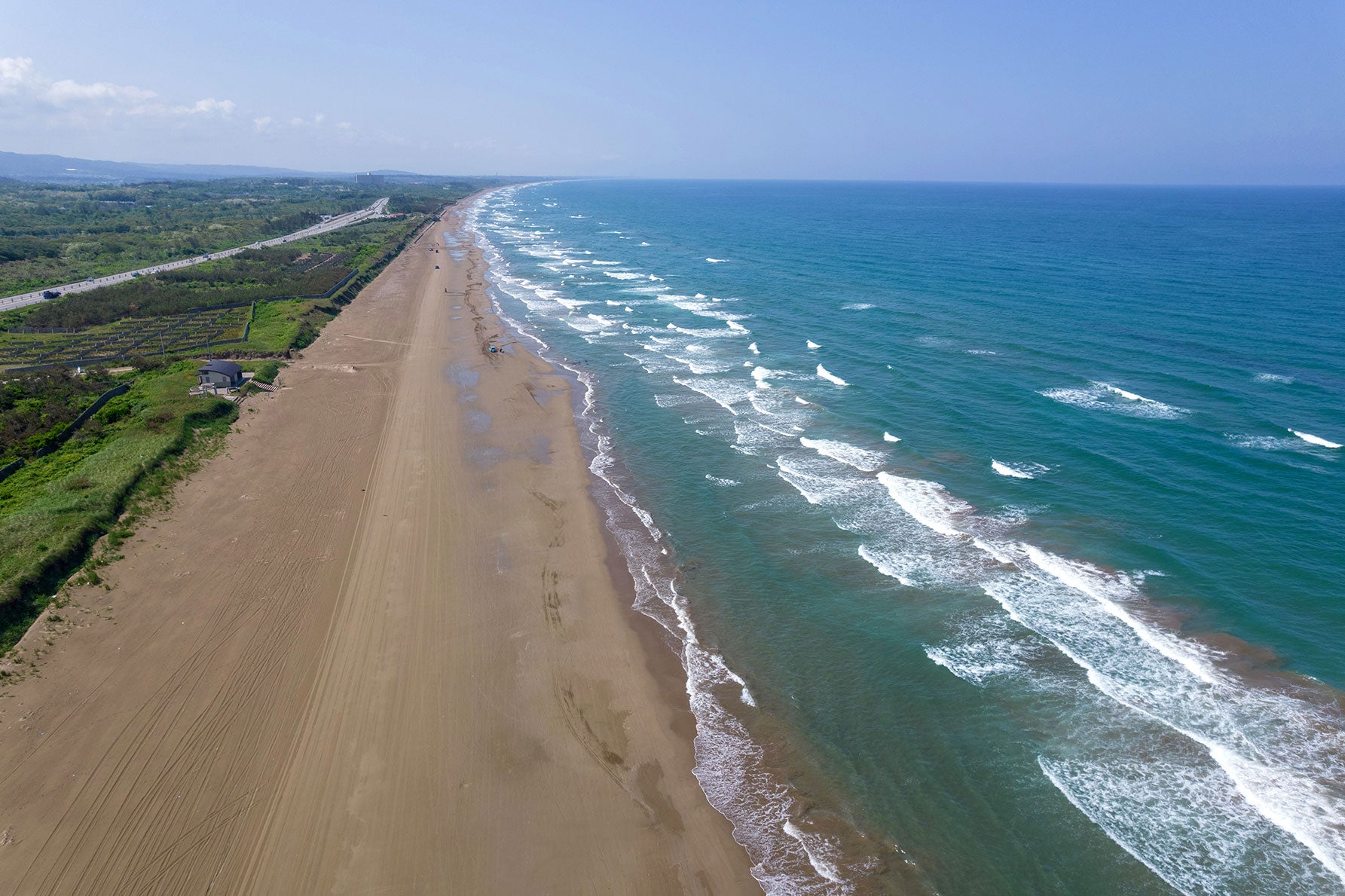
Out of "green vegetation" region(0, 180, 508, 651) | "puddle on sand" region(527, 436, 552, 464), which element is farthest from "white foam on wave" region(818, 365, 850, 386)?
"green vegetation" region(0, 180, 508, 651)

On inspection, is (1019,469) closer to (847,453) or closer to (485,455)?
(847,453)

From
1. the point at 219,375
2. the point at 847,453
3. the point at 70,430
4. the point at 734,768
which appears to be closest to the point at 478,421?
the point at 219,375

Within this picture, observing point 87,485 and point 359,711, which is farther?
point 87,485

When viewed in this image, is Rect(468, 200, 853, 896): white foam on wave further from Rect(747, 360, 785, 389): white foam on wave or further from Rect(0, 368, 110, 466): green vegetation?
Rect(0, 368, 110, 466): green vegetation

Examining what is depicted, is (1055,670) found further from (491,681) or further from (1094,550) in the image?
(491,681)

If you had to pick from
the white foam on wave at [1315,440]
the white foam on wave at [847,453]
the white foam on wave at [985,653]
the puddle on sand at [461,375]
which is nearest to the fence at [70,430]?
the puddle on sand at [461,375]

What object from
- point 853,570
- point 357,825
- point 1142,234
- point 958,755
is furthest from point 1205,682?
point 1142,234
